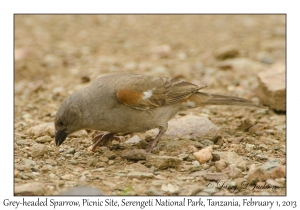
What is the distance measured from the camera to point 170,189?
18.6ft

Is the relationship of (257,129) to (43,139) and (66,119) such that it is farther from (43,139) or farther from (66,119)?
(43,139)

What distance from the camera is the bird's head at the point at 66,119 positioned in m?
6.94

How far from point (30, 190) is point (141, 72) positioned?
5890mm

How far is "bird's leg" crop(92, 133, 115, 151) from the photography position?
24.0 feet

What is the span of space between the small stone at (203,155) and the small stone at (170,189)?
0.96m

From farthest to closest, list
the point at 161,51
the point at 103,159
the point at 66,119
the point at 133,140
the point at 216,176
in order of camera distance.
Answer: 1. the point at 161,51
2. the point at 133,140
3. the point at 66,119
4. the point at 103,159
5. the point at 216,176

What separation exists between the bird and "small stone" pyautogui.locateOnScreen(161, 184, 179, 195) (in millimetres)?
1386

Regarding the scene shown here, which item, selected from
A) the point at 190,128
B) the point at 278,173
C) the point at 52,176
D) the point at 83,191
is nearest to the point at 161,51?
the point at 190,128

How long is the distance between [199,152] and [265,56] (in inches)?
253

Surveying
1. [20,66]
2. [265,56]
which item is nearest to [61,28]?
[20,66]

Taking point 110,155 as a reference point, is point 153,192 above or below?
below

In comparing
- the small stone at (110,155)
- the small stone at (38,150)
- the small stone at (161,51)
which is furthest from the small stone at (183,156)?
the small stone at (161,51)

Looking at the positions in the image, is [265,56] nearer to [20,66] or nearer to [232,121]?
[232,121]

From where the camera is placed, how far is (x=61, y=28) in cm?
1507
